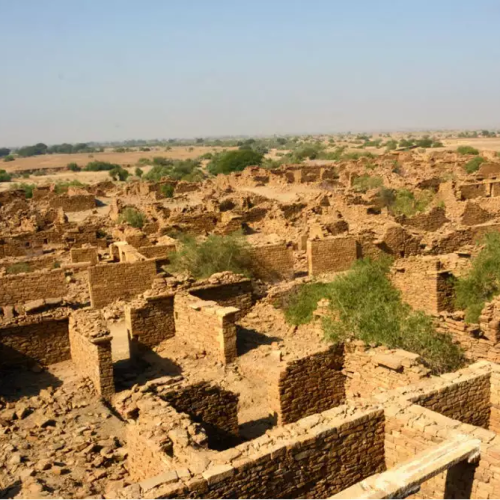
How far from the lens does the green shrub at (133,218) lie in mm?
26797

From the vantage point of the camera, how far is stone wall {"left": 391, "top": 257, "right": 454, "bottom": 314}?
12.8 metres

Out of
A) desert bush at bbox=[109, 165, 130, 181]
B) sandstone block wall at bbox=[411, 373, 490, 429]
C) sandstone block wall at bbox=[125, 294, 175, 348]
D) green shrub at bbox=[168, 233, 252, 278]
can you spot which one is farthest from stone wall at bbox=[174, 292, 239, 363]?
desert bush at bbox=[109, 165, 130, 181]

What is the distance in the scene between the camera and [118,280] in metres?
15.2

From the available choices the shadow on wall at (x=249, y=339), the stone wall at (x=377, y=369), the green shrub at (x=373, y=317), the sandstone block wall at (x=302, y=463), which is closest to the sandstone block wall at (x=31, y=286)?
the shadow on wall at (x=249, y=339)

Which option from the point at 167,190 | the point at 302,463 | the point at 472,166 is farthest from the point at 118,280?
the point at 472,166

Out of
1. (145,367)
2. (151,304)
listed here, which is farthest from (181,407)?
(151,304)

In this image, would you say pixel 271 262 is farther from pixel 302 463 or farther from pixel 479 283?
pixel 302 463

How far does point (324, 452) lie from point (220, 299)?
23.3 feet

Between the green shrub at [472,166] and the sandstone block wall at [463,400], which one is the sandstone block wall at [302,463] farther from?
the green shrub at [472,166]

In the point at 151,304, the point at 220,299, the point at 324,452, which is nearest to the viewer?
the point at 324,452

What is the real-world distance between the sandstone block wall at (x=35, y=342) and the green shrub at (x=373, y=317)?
4.75 metres

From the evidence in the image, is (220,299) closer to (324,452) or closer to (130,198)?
(324,452)

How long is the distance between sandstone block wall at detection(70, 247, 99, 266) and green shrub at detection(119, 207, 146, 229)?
725 centimetres

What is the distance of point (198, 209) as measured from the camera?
26.4 m
